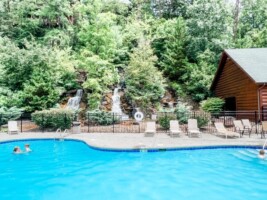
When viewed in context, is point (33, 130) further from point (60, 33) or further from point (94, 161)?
point (60, 33)

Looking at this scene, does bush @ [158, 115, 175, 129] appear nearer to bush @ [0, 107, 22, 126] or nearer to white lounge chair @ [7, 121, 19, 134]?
white lounge chair @ [7, 121, 19, 134]

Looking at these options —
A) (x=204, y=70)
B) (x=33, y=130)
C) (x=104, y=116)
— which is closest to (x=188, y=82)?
Answer: (x=204, y=70)

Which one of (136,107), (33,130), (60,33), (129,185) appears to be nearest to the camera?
(129,185)

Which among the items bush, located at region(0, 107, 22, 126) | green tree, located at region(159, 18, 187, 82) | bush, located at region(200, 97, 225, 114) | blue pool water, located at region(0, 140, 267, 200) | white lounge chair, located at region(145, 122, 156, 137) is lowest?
blue pool water, located at region(0, 140, 267, 200)

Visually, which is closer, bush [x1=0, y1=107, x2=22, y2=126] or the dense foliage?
bush [x1=0, y1=107, x2=22, y2=126]

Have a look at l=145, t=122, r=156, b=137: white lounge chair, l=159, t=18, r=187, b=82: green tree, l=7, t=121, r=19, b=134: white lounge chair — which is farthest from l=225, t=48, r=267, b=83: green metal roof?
l=7, t=121, r=19, b=134: white lounge chair

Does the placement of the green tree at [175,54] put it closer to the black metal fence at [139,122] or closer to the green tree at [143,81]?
the green tree at [143,81]

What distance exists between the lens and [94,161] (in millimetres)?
10742

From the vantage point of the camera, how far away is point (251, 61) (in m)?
18.9

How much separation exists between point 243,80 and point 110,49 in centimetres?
1127

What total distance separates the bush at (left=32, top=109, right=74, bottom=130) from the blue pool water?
202 inches

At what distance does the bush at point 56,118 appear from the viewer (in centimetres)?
1773

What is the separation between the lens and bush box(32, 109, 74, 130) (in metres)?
17.7

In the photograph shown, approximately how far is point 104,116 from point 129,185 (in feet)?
37.6
